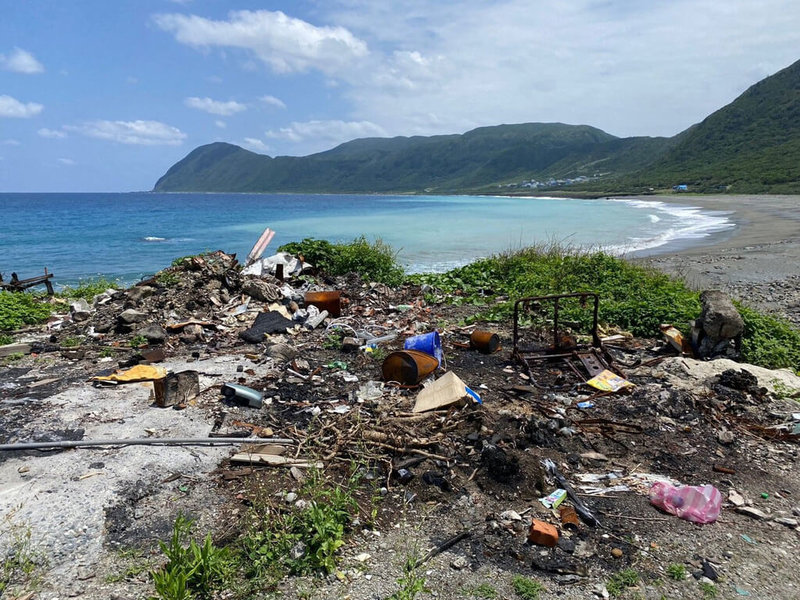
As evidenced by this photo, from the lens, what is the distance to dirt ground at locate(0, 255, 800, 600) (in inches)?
121

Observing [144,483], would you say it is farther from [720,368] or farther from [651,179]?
[651,179]

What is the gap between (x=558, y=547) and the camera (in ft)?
10.6

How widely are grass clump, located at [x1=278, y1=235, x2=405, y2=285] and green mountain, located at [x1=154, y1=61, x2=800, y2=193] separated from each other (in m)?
54.0

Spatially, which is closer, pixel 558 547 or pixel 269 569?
pixel 269 569

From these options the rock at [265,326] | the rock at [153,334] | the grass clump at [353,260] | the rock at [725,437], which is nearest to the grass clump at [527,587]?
the rock at [725,437]

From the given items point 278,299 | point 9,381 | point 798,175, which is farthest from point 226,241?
point 798,175

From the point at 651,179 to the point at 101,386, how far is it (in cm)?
9341

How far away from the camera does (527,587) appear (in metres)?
2.90

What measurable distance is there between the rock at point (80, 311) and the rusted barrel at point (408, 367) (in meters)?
6.27

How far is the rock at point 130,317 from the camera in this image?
8.09 meters

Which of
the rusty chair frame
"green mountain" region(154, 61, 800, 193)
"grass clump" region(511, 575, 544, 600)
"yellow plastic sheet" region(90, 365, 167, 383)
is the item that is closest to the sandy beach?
the rusty chair frame

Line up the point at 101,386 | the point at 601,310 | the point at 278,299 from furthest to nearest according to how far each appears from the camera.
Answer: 1. the point at 278,299
2. the point at 601,310
3. the point at 101,386

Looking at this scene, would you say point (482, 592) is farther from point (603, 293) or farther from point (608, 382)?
point (603, 293)

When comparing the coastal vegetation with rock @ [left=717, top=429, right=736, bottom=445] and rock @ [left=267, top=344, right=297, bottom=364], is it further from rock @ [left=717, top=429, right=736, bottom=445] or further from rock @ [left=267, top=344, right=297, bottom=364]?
rock @ [left=717, top=429, right=736, bottom=445]
